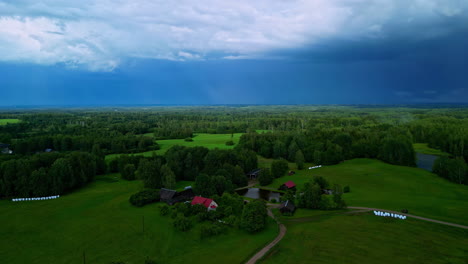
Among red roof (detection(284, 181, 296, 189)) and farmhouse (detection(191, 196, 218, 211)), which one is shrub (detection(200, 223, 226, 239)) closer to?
farmhouse (detection(191, 196, 218, 211))

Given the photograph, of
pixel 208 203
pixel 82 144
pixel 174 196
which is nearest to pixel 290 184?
pixel 208 203

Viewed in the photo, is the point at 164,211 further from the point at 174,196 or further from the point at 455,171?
the point at 455,171

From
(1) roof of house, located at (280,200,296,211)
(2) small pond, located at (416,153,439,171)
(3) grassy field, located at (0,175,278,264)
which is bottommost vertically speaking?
(3) grassy field, located at (0,175,278,264)

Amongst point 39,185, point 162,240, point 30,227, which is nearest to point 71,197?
point 39,185

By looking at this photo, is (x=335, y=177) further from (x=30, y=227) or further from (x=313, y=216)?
(x=30, y=227)

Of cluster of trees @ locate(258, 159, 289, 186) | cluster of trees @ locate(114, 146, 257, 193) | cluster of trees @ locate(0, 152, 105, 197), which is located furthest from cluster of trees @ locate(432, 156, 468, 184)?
cluster of trees @ locate(0, 152, 105, 197)

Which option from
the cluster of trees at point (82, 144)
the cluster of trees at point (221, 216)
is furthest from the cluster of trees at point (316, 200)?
the cluster of trees at point (82, 144)
